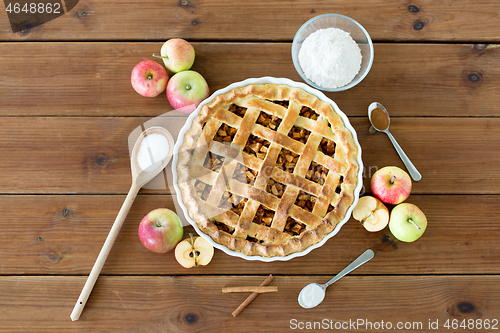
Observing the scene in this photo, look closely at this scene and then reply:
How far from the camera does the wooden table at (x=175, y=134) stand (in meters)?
1.27

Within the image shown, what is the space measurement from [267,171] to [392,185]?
483mm

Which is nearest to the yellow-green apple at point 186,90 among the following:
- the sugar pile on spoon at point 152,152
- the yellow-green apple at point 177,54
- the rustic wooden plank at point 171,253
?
the yellow-green apple at point 177,54

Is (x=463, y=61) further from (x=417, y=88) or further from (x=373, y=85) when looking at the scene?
(x=373, y=85)

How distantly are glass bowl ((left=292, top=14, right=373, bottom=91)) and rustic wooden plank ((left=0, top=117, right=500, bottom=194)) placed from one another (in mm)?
215

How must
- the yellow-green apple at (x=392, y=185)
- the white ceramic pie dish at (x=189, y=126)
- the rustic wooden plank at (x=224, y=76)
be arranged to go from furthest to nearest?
the rustic wooden plank at (x=224, y=76)
the yellow-green apple at (x=392, y=185)
the white ceramic pie dish at (x=189, y=126)

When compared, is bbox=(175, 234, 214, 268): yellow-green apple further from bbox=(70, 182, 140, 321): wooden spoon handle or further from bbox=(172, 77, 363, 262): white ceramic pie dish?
bbox=(70, 182, 140, 321): wooden spoon handle

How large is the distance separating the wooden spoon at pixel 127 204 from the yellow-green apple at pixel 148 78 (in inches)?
5.7

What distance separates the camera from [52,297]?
1274 millimetres

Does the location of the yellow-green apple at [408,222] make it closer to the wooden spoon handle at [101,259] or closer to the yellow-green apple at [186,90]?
the yellow-green apple at [186,90]

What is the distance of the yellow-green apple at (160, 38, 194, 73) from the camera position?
126 cm

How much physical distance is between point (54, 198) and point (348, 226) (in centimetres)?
116

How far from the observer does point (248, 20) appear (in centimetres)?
135

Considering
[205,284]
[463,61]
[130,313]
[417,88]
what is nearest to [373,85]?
[417,88]

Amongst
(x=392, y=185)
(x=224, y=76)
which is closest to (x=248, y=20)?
(x=224, y=76)
